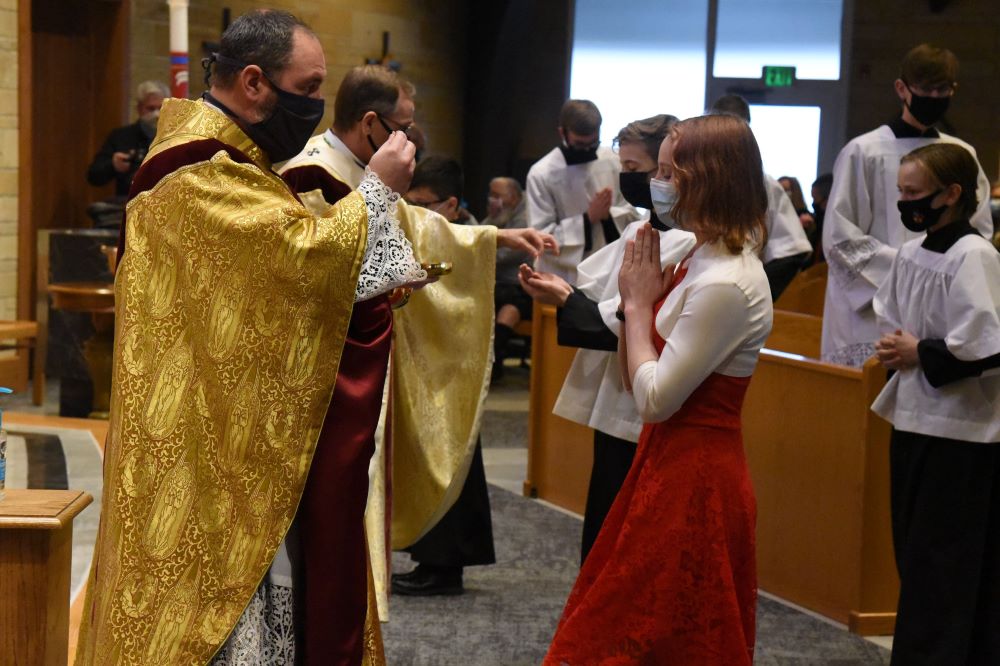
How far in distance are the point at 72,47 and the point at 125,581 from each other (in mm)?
8036

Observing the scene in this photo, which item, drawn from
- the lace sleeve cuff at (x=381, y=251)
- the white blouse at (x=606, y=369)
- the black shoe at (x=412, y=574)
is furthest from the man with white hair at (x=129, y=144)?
the lace sleeve cuff at (x=381, y=251)

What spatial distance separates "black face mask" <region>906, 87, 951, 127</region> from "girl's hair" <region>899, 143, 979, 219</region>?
1278 mm

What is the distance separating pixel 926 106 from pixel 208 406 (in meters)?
3.34

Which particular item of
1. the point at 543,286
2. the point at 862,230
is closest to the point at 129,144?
the point at 862,230

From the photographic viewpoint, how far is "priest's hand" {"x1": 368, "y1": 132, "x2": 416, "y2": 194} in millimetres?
2596

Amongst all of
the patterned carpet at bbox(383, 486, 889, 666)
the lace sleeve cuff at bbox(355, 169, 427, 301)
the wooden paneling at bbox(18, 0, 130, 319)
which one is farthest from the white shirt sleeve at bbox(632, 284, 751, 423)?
the wooden paneling at bbox(18, 0, 130, 319)

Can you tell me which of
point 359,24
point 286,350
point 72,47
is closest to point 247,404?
point 286,350

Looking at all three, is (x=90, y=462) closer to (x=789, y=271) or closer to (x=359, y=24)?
(x=789, y=271)

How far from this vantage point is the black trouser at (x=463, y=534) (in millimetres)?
4617

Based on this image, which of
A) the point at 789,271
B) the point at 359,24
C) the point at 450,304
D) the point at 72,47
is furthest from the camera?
the point at 359,24

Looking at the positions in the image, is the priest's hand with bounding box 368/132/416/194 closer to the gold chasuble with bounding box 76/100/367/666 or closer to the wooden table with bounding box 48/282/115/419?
the gold chasuble with bounding box 76/100/367/666

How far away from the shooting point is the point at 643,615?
2721 millimetres

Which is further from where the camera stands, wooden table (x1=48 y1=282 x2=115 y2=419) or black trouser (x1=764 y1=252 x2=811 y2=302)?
wooden table (x1=48 y1=282 x2=115 y2=419)

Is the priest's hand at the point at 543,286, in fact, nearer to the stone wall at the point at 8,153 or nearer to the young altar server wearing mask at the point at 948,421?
the young altar server wearing mask at the point at 948,421
